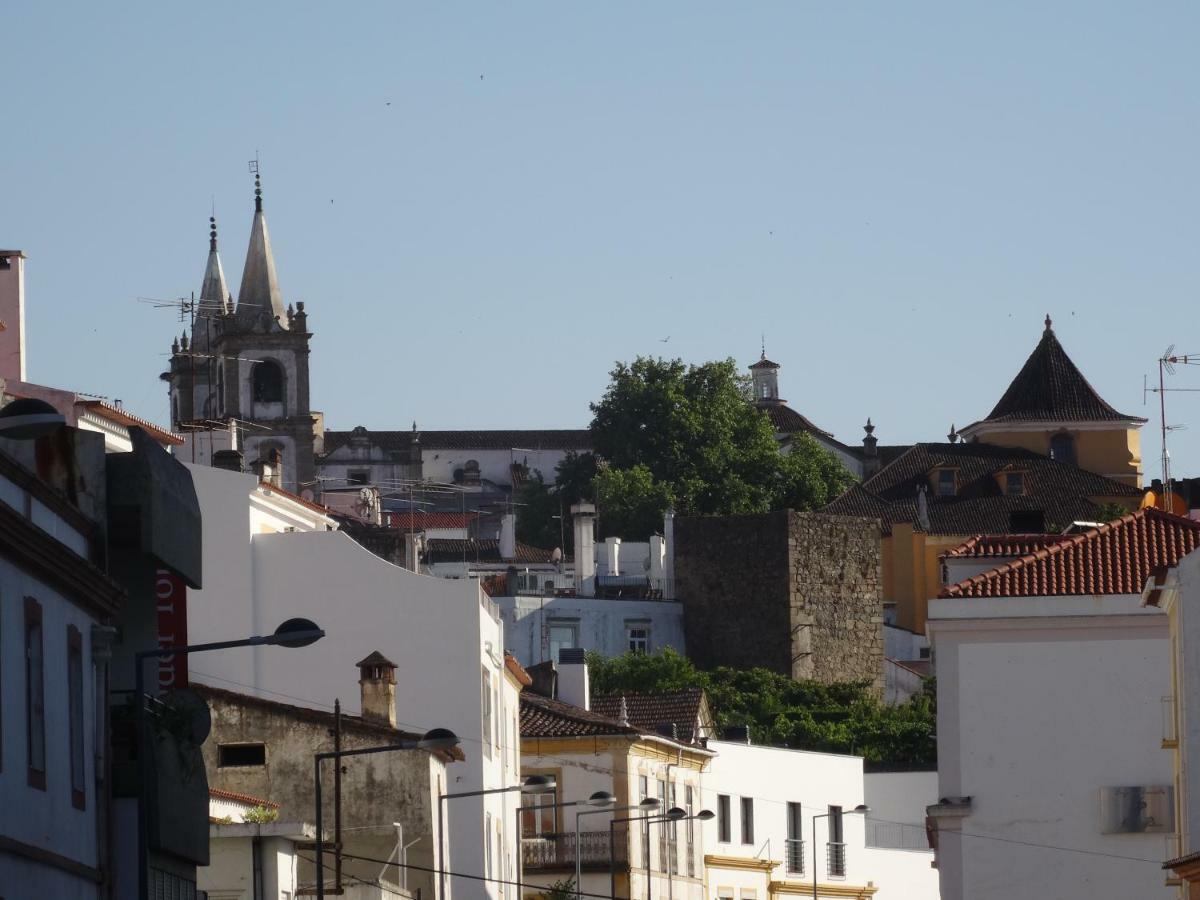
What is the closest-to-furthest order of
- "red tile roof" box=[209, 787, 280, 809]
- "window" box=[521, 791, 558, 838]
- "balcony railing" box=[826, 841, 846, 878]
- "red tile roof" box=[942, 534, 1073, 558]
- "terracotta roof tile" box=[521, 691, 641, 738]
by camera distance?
"red tile roof" box=[209, 787, 280, 809] < "red tile roof" box=[942, 534, 1073, 558] < "window" box=[521, 791, 558, 838] < "terracotta roof tile" box=[521, 691, 641, 738] < "balcony railing" box=[826, 841, 846, 878]

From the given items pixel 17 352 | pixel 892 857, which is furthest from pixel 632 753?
pixel 17 352

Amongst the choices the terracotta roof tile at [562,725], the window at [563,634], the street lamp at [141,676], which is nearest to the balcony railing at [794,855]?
the terracotta roof tile at [562,725]

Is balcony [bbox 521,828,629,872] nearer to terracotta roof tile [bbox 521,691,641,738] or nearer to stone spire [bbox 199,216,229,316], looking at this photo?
terracotta roof tile [bbox 521,691,641,738]

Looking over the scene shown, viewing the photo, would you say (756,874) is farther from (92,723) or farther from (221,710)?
(92,723)

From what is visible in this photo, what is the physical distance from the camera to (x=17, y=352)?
47.1m

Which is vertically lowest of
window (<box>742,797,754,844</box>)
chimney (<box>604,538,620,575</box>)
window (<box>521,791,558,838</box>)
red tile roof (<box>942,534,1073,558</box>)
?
window (<box>742,797,754,844</box>)

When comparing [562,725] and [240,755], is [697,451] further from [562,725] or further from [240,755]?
[240,755]

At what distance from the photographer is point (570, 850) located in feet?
204

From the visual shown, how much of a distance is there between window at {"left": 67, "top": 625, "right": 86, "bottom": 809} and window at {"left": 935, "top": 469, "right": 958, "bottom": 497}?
9951 centimetres

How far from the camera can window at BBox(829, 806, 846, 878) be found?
76.6 meters

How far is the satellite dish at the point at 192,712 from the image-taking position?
3375cm

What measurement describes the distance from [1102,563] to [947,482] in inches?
3230

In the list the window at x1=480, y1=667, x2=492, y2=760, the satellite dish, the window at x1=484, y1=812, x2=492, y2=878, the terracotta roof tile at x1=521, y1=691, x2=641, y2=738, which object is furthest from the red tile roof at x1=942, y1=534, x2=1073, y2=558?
the satellite dish

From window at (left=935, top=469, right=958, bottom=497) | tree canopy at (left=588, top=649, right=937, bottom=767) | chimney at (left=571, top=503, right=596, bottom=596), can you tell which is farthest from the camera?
window at (left=935, top=469, right=958, bottom=497)
